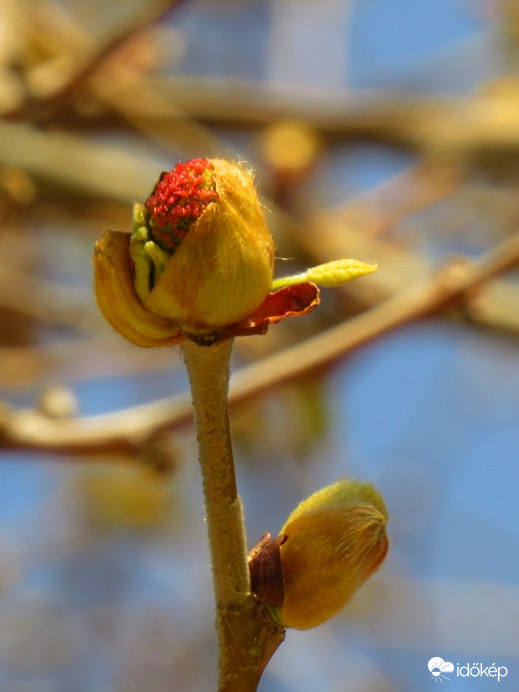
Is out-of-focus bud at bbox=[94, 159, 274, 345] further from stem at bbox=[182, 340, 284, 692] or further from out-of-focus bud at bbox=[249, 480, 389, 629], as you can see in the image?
out-of-focus bud at bbox=[249, 480, 389, 629]

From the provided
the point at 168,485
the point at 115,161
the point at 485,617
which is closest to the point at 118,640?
the point at 168,485

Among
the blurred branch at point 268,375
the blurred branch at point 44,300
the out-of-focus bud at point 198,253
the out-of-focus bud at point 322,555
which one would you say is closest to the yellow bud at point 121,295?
the out-of-focus bud at point 198,253

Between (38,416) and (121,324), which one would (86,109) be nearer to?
(38,416)

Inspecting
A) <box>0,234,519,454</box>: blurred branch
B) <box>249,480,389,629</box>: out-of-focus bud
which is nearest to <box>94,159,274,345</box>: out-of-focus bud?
<box>249,480,389,629</box>: out-of-focus bud

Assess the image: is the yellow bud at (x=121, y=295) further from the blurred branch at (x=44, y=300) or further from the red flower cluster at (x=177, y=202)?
the blurred branch at (x=44, y=300)

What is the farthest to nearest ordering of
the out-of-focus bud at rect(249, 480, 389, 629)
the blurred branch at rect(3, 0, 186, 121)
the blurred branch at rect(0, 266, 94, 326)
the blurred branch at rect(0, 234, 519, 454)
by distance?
1. the blurred branch at rect(0, 266, 94, 326)
2. the blurred branch at rect(3, 0, 186, 121)
3. the blurred branch at rect(0, 234, 519, 454)
4. the out-of-focus bud at rect(249, 480, 389, 629)

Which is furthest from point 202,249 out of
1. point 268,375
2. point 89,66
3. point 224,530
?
point 89,66
